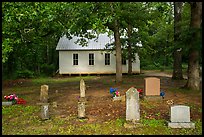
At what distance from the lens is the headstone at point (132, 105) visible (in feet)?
30.3

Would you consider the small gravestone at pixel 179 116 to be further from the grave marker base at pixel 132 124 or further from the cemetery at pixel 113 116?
the grave marker base at pixel 132 124

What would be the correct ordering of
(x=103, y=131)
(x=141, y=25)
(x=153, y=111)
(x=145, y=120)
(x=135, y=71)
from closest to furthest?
1. (x=103, y=131)
2. (x=145, y=120)
3. (x=153, y=111)
4. (x=141, y=25)
5. (x=135, y=71)

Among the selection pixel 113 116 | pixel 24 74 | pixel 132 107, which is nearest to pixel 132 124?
pixel 132 107

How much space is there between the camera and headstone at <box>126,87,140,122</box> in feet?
30.3

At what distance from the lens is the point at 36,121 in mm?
9789

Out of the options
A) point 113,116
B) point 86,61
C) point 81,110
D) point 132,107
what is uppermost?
point 86,61

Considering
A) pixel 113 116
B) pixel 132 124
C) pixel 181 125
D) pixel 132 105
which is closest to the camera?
pixel 181 125

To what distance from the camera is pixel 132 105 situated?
30.5ft

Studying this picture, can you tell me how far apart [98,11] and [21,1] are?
4.74 metres

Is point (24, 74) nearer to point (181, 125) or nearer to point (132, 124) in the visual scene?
point (132, 124)

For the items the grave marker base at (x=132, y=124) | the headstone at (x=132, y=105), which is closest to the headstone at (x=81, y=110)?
the headstone at (x=132, y=105)

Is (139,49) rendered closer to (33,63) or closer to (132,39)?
(132,39)

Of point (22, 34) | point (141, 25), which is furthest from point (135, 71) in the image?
point (22, 34)

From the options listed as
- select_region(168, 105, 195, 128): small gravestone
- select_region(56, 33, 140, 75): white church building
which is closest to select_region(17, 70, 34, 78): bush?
select_region(56, 33, 140, 75): white church building
